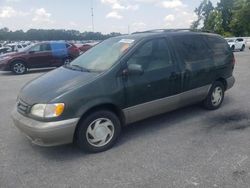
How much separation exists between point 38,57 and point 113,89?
10.8m

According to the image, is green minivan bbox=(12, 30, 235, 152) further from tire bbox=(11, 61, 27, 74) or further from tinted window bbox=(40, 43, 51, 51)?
tinted window bbox=(40, 43, 51, 51)

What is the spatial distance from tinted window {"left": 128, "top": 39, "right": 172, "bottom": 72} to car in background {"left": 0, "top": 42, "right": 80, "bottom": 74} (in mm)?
10325

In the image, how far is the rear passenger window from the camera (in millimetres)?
4941

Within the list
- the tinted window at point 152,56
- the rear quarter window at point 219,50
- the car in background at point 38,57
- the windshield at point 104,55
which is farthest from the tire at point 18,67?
the tinted window at point 152,56

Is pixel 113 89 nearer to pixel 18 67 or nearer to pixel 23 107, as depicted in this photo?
pixel 23 107

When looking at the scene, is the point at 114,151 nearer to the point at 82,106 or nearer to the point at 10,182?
the point at 82,106

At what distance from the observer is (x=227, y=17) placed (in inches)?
2569

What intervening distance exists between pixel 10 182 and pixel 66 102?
1.14 m

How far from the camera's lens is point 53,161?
3770 millimetres

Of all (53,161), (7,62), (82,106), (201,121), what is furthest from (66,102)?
(7,62)

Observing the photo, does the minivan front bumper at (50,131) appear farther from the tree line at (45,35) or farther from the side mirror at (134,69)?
the tree line at (45,35)

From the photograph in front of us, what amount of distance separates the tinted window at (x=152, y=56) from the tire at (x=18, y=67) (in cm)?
1033

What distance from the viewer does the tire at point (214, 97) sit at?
5644 millimetres

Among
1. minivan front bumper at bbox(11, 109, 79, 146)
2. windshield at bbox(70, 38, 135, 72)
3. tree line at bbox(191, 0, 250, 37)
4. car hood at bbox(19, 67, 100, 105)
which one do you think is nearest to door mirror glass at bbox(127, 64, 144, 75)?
windshield at bbox(70, 38, 135, 72)
